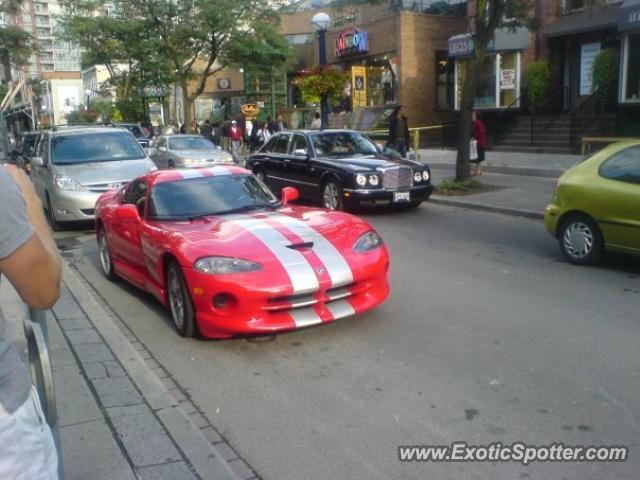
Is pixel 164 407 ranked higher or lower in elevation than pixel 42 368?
lower

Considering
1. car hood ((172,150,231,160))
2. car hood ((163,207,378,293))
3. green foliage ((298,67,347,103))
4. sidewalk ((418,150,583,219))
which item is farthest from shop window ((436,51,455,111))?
car hood ((163,207,378,293))

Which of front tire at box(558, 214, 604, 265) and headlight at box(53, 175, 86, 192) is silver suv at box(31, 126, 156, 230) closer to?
headlight at box(53, 175, 86, 192)

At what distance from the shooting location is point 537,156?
20.2m

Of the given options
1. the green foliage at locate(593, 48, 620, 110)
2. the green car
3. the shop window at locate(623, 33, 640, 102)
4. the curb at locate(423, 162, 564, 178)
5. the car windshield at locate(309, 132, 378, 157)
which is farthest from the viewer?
the green foliage at locate(593, 48, 620, 110)

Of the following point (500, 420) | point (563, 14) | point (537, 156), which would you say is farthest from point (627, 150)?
point (563, 14)

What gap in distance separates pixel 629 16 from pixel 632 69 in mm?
1828

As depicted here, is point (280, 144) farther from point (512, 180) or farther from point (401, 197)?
point (512, 180)

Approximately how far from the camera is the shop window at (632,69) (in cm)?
1911

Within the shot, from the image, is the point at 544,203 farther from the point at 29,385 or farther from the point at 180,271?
the point at 29,385

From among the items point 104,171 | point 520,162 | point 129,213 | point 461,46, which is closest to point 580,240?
point 129,213

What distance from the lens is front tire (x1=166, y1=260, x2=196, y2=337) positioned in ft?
18.6

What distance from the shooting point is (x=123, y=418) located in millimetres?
4098

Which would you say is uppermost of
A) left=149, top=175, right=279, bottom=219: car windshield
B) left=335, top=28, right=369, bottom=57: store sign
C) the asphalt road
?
left=335, top=28, right=369, bottom=57: store sign

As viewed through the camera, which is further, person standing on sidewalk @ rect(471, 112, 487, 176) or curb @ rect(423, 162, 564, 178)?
person standing on sidewalk @ rect(471, 112, 487, 176)
